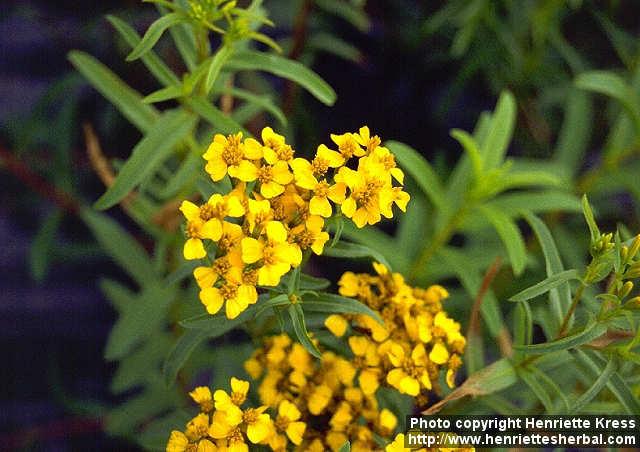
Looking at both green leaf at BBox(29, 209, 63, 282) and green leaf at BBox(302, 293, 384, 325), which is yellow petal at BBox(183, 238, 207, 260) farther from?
green leaf at BBox(29, 209, 63, 282)

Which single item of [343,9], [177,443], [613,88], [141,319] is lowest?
[177,443]

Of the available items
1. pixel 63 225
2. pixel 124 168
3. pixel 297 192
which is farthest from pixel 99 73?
pixel 63 225

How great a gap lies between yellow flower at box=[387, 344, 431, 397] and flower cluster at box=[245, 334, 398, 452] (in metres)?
0.06

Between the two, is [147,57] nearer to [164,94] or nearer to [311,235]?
[164,94]

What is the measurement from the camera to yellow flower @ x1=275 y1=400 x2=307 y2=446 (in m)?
0.80

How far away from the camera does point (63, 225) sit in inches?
70.6

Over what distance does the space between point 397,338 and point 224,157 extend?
0.30 metres

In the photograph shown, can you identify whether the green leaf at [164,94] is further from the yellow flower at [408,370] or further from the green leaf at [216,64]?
the yellow flower at [408,370]

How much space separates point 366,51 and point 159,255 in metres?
0.89

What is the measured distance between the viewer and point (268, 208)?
72 centimetres

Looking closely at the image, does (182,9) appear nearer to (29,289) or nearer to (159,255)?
(159,255)

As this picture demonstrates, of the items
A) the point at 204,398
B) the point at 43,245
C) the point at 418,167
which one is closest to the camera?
the point at 204,398

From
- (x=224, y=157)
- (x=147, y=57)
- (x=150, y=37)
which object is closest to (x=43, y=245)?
(x=147, y=57)

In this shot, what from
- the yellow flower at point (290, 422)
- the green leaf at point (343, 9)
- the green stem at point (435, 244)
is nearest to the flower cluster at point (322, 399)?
the yellow flower at point (290, 422)
